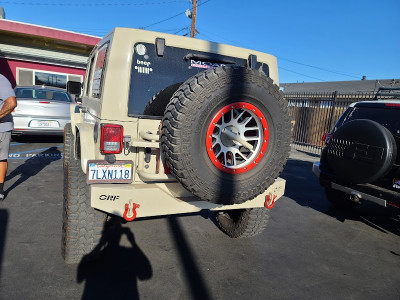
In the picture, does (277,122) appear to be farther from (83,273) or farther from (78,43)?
(78,43)

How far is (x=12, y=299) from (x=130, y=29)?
225cm

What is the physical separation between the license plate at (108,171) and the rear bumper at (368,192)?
293 centimetres

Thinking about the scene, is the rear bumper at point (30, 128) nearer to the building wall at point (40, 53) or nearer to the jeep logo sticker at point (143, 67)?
the jeep logo sticker at point (143, 67)

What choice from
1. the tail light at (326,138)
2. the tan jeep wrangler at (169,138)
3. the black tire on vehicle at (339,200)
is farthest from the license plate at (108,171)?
the black tire on vehicle at (339,200)

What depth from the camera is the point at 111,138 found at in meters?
2.33

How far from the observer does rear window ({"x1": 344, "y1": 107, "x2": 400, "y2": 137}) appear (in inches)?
147

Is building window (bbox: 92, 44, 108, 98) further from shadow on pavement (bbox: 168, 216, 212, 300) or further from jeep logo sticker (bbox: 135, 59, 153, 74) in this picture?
shadow on pavement (bbox: 168, 216, 212, 300)

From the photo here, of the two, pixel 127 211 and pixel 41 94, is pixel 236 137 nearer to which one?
pixel 127 211

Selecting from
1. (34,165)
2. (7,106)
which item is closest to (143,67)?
(7,106)

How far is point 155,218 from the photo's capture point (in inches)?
153

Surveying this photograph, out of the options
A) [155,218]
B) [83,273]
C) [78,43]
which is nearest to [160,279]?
[83,273]

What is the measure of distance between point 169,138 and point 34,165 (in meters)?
5.17

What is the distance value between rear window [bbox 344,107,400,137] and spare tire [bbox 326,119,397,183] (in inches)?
14.3

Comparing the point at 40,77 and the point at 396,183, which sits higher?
the point at 40,77
